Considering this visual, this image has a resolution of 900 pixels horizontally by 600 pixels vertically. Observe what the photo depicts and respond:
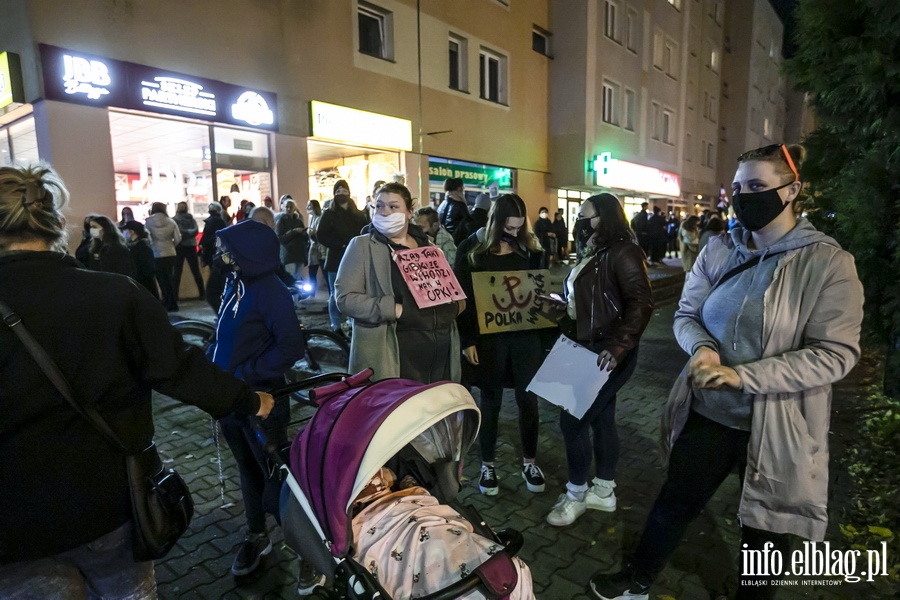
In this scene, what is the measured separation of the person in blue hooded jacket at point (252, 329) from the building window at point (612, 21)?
22.4 metres

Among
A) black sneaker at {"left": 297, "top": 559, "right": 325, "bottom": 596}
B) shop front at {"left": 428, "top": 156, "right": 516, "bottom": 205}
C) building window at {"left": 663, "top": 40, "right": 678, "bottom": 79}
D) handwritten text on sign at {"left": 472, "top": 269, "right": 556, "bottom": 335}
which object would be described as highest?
building window at {"left": 663, "top": 40, "right": 678, "bottom": 79}

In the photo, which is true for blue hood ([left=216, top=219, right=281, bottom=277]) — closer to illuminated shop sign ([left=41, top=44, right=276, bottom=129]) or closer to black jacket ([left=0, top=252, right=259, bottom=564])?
black jacket ([left=0, top=252, right=259, bottom=564])

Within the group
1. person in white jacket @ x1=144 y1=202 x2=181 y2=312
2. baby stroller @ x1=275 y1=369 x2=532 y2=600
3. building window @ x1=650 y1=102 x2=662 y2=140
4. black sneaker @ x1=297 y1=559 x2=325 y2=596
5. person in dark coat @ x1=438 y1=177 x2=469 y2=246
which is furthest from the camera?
building window @ x1=650 y1=102 x2=662 y2=140

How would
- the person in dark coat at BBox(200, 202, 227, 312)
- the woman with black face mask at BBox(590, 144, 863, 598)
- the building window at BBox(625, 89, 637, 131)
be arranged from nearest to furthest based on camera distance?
1. the woman with black face mask at BBox(590, 144, 863, 598)
2. the person in dark coat at BBox(200, 202, 227, 312)
3. the building window at BBox(625, 89, 637, 131)

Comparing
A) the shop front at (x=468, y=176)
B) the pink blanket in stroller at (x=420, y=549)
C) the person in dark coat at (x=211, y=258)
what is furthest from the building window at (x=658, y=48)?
the pink blanket in stroller at (x=420, y=549)

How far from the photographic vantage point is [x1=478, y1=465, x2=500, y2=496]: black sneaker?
3.84 m

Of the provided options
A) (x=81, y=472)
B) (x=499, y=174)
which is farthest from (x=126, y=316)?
(x=499, y=174)

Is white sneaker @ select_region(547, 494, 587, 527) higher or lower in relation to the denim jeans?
lower

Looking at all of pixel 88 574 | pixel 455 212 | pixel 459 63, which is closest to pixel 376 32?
pixel 459 63

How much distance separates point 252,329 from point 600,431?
2222mm

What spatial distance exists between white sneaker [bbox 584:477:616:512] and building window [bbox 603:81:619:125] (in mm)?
21031

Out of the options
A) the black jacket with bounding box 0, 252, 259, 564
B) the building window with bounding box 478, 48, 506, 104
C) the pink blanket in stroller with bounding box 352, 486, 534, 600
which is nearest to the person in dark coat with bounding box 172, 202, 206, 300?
the black jacket with bounding box 0, 252, 259, 564

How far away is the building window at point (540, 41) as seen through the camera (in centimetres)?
2005

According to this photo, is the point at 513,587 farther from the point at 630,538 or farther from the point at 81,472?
the point at 630,538
